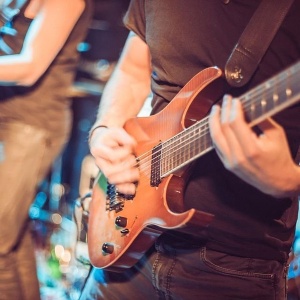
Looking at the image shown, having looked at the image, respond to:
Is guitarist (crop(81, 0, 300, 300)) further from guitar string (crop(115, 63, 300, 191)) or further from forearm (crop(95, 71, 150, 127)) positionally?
forearm (crop(95, 71, 150, 127))

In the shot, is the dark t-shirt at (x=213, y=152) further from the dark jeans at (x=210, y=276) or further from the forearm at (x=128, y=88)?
the forearm at (x=128, y=88)

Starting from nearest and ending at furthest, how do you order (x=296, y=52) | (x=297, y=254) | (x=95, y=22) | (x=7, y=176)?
1. (x=296, y=52)
2. (x=7, y=176)
3. (x=297, y=254)
4. (x=95, y=22)

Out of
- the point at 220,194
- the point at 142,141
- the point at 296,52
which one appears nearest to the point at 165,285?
the point at 220,194

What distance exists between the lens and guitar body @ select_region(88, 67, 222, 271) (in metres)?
1.18

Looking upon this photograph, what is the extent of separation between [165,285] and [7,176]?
92 centimetres

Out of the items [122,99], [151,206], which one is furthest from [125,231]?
[122,99]

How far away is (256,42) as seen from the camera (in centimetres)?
117

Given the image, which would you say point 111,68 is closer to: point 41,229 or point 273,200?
point 41,229

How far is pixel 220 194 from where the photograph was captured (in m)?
1.23

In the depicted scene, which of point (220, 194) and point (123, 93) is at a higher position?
point (220, 194)

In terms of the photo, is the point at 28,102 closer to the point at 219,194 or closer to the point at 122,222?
the point at 122,222

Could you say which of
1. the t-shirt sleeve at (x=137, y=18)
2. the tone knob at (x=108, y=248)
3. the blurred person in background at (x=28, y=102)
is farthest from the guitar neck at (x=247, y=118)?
the blurred person in background at (x=28, y=102)

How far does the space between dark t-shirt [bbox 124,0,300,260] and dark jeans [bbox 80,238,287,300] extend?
31 mm

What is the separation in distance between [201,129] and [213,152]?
135 mm
